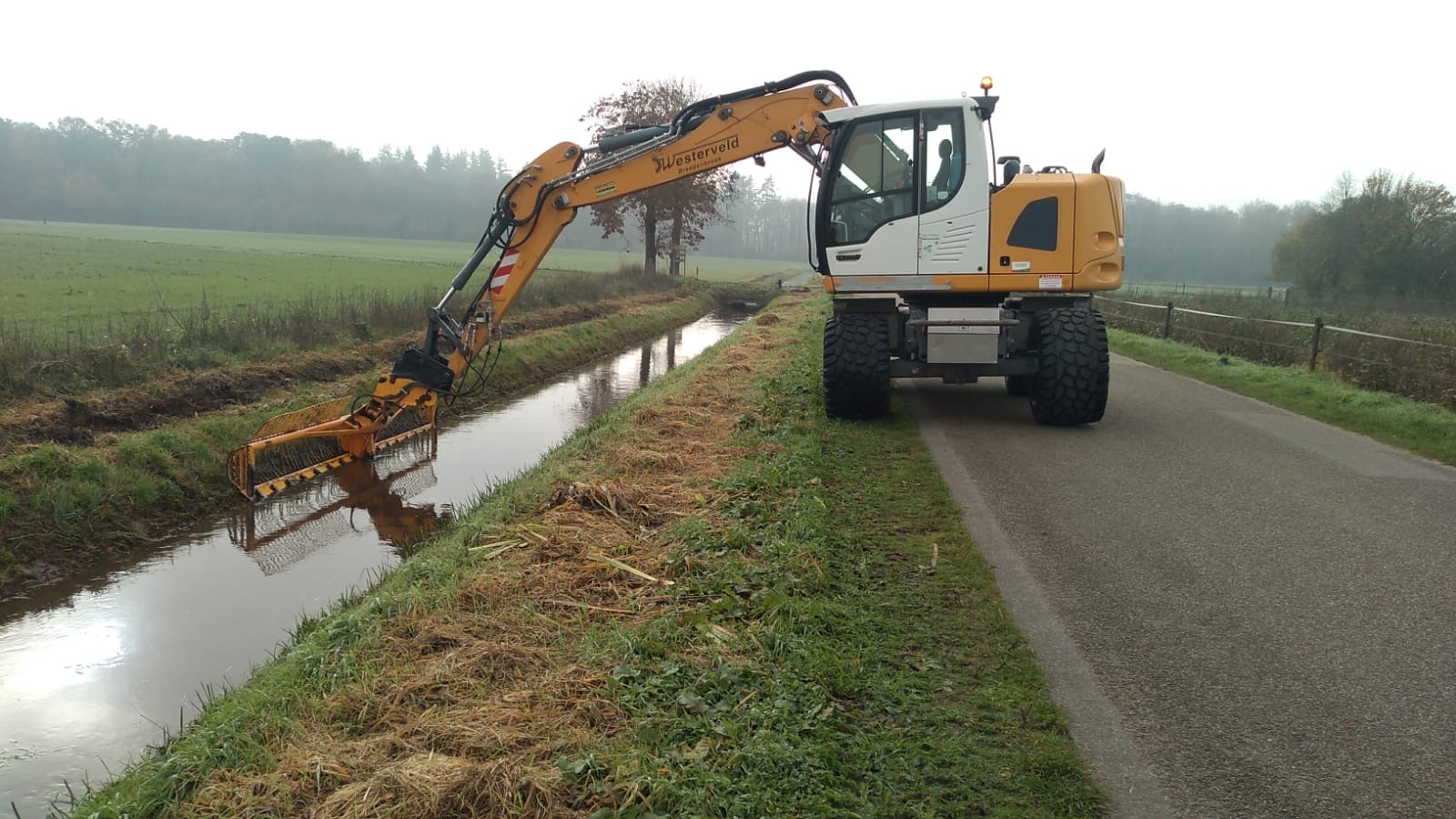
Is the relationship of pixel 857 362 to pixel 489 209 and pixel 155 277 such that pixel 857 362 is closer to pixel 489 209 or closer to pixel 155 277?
pixel 155 277

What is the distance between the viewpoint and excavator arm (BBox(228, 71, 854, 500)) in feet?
33.0

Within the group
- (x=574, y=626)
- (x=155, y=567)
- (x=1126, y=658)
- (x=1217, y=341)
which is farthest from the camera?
(x=1217, y=341)

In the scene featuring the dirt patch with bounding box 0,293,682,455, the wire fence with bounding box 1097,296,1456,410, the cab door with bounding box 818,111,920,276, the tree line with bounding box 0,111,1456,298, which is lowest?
the dirt patch with bounding box 0,293,682,455

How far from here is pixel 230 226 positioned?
111 meters

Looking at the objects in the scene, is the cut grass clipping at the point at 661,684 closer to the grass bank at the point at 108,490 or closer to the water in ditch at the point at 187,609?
the water in ditch at the point at 187,609

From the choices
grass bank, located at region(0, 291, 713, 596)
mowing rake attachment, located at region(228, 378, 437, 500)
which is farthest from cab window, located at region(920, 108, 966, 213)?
grass bank, located at region(0, 291, 713, 596)

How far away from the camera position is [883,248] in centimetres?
988

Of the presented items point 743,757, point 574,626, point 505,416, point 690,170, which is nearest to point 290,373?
point 505,416

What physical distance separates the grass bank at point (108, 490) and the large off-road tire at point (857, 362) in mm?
6288

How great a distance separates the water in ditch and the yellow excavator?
862mm

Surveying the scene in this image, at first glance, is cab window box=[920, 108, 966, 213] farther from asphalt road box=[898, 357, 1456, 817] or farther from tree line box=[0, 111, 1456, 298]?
tree line box=[0, 111, 1456, 298]

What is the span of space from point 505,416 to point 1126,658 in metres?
10.7

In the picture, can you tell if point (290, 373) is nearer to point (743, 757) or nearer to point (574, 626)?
point (574, 626)

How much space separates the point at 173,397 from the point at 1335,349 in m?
16.7
